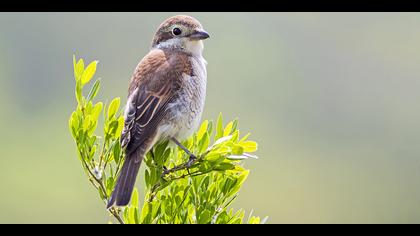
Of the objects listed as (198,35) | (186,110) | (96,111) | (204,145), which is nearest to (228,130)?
(204,145)

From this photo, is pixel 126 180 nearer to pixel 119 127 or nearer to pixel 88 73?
pixel 119 127

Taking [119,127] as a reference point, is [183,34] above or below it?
above

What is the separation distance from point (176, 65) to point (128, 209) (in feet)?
4.71

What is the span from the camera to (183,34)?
447 cm

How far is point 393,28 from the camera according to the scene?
1474 inches

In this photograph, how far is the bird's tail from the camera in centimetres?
281

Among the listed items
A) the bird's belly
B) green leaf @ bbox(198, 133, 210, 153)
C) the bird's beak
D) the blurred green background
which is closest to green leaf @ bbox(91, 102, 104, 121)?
green leaf @ bbox(198, 133, 210, 153)

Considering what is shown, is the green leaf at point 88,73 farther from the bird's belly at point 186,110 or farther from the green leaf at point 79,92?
the bird's belly at point 186,110

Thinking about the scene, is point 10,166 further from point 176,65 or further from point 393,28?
point 176,65

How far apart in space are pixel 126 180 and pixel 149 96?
955mm

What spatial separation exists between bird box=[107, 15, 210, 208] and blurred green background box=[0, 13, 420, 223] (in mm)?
14731

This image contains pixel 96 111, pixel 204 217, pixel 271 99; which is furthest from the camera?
pixel 271 99

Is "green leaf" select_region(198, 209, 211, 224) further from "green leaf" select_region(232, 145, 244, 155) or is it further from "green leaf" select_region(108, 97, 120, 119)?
"green leaf" select_region(108, 97, 120, 119)
